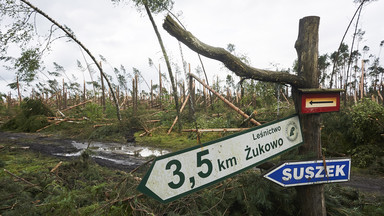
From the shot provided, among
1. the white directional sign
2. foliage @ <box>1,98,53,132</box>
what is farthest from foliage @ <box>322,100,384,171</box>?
foliage @ <box>1,98,53,132</box>

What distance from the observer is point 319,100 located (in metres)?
1.95

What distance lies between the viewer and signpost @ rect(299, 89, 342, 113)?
1.92m

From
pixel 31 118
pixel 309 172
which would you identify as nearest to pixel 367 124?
pixel 309 172

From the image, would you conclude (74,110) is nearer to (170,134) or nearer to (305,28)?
(170,134)

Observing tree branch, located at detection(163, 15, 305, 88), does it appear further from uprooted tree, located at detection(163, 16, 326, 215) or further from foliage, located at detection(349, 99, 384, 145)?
foliage, located at detection(349, 99, 384, 145)

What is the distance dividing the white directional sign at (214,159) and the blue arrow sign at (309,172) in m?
0.17

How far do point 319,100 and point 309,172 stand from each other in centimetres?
69

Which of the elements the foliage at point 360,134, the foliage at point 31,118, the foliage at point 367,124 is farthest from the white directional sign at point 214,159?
the foliage at point 31,118

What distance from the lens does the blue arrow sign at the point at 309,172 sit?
1794mm

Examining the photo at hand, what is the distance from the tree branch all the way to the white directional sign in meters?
0.39

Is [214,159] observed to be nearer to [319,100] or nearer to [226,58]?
[226,58]

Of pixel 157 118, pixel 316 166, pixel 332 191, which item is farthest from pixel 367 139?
pixel 157 118

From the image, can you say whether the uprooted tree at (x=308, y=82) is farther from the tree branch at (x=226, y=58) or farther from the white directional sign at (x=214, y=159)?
the white directional sign at (x=214, y=159)

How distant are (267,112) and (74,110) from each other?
1473 centimetres
